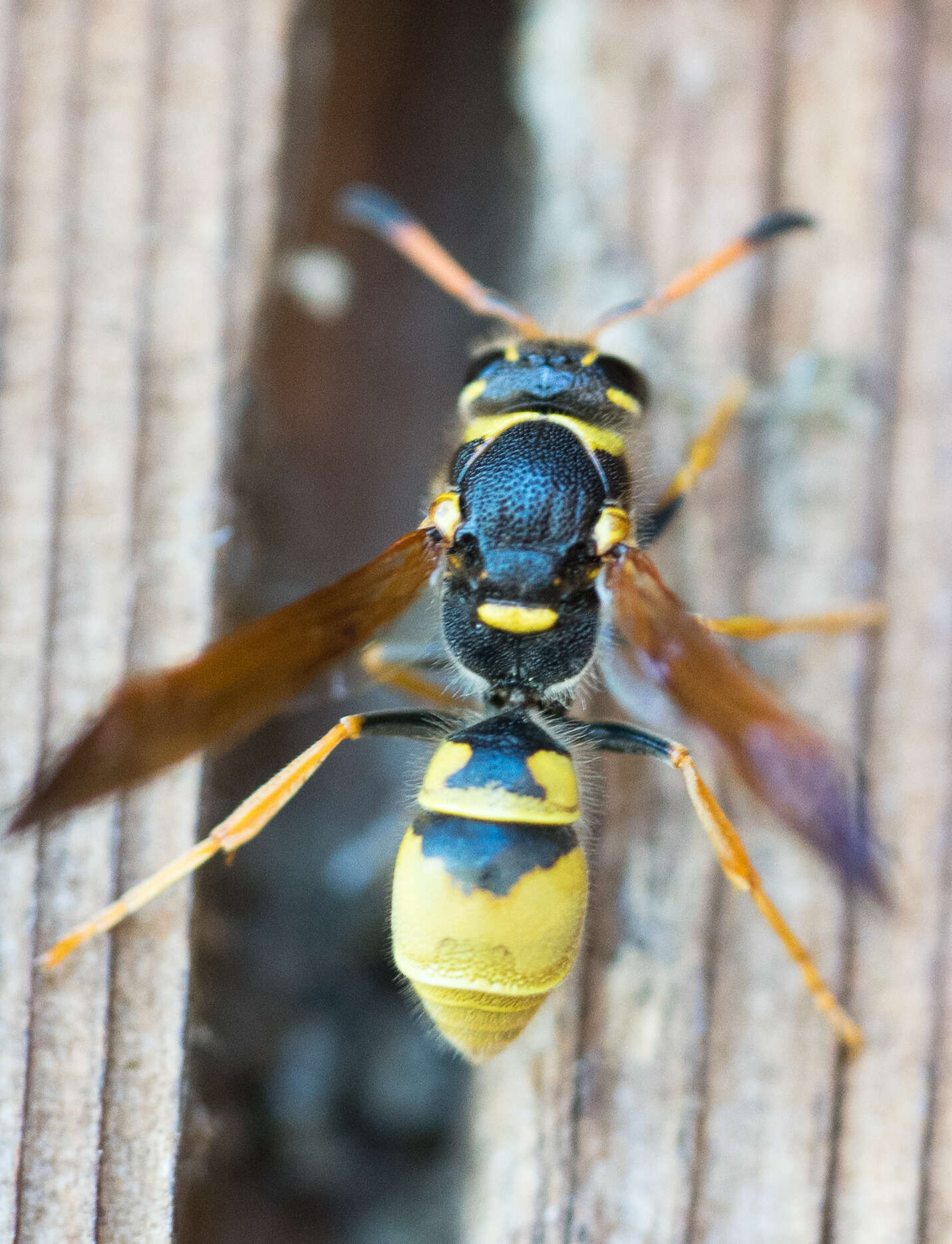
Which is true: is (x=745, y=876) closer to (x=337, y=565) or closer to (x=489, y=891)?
(x=489, y=891)

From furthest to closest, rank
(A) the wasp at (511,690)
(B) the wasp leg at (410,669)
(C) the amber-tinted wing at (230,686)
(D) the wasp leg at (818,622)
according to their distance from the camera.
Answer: (B) the wasp leg at (410,669) → (D) the wasp leg at (818,622) → (A) the wasp at (511,690) → (C) the amber-tinted wing at (230,686)

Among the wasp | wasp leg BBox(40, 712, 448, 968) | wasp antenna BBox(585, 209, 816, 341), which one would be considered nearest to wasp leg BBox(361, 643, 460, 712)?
the wasp

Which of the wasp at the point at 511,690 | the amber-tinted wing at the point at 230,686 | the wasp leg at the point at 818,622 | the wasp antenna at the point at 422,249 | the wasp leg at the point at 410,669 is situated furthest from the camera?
the wasp leg at the point at 410,669

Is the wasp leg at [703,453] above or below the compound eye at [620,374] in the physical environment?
below

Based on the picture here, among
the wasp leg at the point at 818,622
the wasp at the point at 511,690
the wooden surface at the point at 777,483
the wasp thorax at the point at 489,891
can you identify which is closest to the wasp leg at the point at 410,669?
the wasp at the point at 511,690

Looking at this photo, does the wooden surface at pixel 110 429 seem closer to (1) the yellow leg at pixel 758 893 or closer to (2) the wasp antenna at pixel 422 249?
(2) the wasp antenna at pixel 422 249

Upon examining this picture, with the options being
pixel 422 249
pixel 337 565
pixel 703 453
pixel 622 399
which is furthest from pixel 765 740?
pixel 422 249

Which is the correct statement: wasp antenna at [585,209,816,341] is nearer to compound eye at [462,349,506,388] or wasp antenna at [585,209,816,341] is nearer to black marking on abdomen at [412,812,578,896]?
compound eye at [462,349,506,388]
